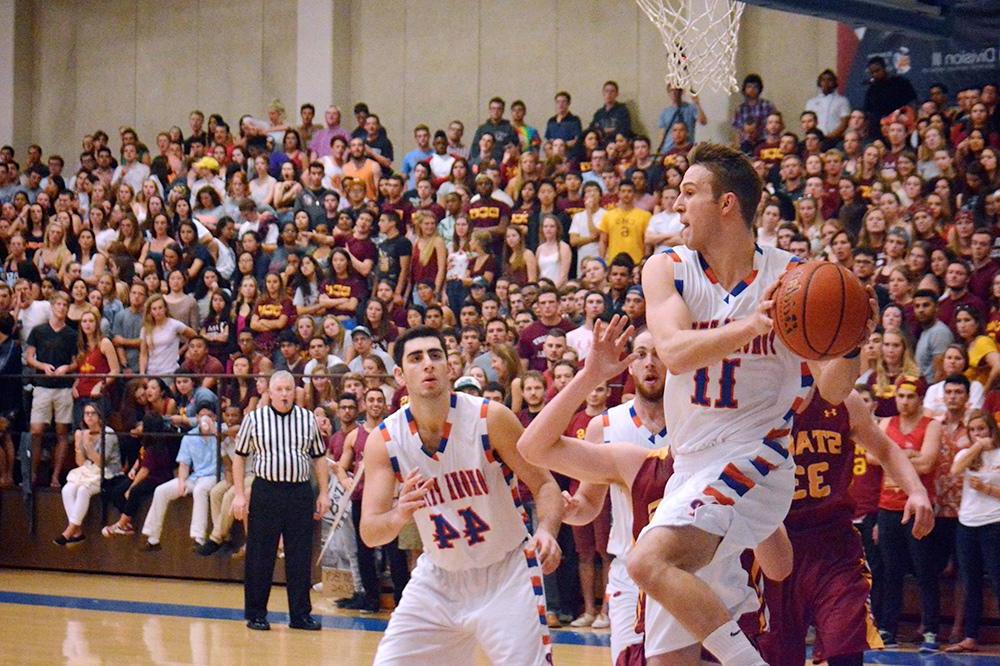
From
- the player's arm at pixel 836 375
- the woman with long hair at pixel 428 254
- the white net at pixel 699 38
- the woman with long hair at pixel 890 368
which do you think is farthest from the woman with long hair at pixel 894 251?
the player's arm at pixel 836 375

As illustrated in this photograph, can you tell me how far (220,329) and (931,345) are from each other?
23.6 ft

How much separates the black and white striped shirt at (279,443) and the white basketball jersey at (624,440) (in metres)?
4.86

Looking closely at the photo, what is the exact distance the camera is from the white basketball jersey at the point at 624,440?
18.3 ft

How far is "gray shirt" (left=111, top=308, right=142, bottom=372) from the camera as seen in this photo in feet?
46.9

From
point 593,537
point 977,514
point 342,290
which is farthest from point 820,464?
point 342,290

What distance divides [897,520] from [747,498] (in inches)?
207

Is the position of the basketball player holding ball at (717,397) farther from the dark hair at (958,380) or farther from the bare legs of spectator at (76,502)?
the bare legs of spectator at (76,502)

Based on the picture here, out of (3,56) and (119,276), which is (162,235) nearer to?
(119,276)

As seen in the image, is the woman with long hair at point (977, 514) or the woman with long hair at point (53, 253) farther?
the woman with long hair at point (53, 253)

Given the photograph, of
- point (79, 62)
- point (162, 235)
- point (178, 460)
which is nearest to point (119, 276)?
point (162, 235)

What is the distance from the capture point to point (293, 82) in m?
20.8

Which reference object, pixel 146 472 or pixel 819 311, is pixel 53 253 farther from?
pixel 819 311

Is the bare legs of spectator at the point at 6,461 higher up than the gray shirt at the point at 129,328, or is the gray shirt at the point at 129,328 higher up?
the gray shirt at the point at 129,328

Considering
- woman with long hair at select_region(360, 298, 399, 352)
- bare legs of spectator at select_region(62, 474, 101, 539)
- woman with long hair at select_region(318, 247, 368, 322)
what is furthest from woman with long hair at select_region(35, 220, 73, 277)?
woman with long hair at select_region(360, 298, 399, 352)
